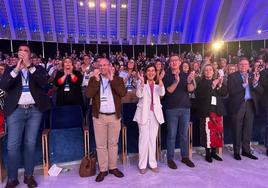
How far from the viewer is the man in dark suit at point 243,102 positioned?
Answer: 3834 mm

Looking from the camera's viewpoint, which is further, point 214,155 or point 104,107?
Result: point 214,155

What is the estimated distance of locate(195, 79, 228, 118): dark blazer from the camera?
376 cm

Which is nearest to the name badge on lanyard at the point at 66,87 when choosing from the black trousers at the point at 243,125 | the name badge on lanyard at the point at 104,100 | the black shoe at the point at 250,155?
the name badge on lanyard at the point at 104,100

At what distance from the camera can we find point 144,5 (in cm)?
2180

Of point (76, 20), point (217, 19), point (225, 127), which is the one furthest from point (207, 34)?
point (225, 127)

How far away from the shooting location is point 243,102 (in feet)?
12.6

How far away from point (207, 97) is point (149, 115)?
99cm

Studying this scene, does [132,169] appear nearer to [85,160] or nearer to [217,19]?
[85,160]

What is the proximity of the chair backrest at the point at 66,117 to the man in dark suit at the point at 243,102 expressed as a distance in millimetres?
2312

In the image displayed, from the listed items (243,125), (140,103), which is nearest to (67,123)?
(140,103)

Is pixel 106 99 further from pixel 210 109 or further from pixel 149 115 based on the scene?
pixel 210 109

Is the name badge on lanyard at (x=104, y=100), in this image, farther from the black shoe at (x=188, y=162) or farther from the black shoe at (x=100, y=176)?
the black shoe at (x=188, y=162)

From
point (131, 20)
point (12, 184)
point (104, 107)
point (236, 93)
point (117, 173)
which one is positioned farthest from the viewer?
point (131, 20)

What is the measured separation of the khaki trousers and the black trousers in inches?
73.6
